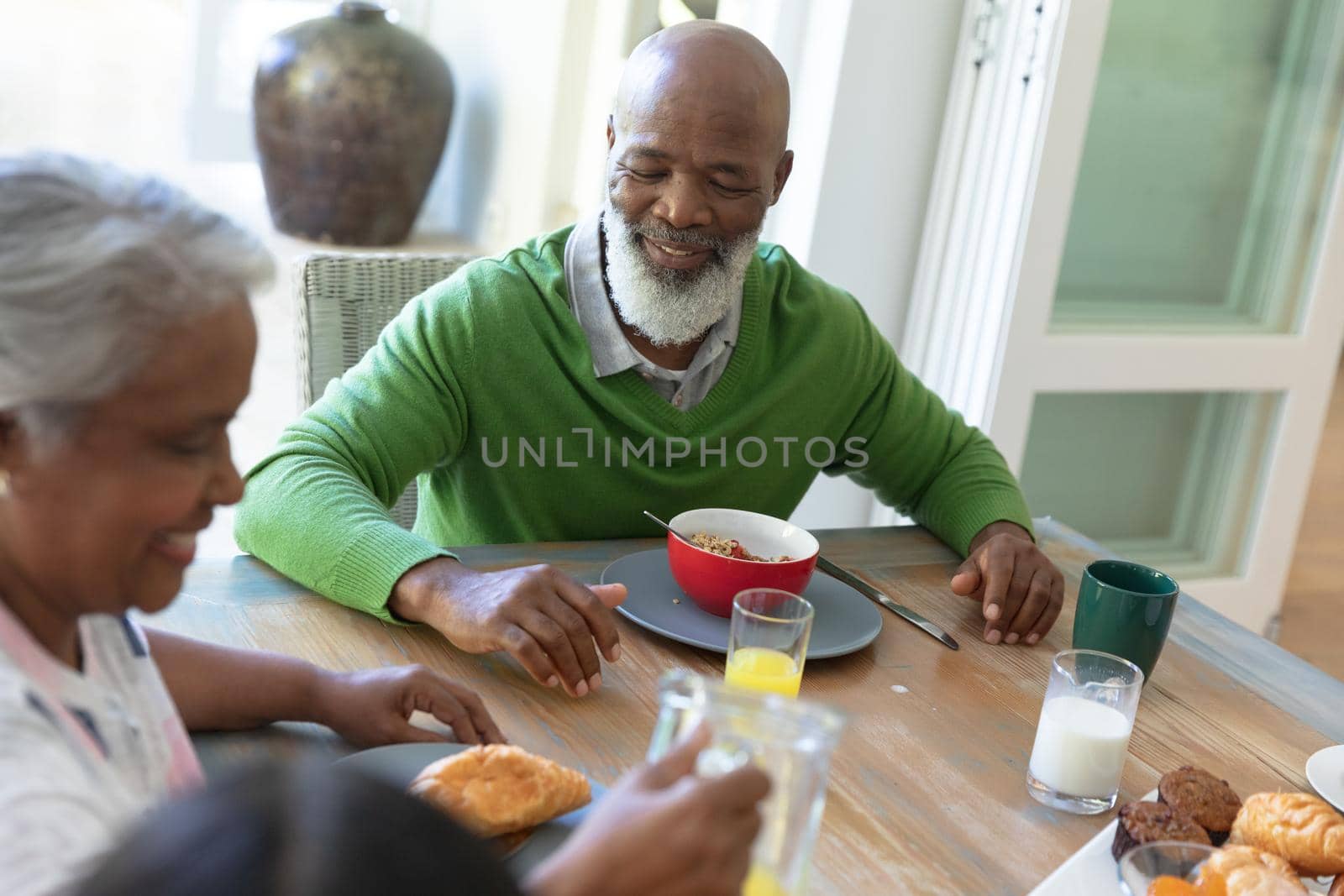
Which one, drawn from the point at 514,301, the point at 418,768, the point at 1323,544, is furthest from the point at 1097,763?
the point at 1323,544

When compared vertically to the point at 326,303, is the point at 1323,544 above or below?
below

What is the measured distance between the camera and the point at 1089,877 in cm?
96

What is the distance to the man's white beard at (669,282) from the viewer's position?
1.67 metres

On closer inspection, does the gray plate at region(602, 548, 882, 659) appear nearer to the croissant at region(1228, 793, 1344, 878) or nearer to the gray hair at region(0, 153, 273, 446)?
the croissant at region(1228, 793, 1344, 878)

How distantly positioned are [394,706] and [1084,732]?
1.81ft

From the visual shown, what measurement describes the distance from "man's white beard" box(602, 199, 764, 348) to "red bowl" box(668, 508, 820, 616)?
1.07 feet

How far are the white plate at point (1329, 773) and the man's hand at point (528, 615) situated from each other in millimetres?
614

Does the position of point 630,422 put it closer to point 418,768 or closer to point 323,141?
point 418,768

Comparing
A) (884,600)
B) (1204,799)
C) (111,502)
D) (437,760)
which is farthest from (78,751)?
(884,600)

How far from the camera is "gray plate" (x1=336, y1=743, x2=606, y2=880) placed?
887 mm

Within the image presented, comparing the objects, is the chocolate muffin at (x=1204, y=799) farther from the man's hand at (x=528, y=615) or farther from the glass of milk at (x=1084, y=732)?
the man's hand at (x=528, y=615)

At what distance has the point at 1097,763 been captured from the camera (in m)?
1.08

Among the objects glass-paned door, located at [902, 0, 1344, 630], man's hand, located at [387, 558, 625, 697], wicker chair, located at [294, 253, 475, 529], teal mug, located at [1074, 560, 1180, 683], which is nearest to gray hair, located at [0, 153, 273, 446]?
man's hand, located at [387, 558, 625, 697]

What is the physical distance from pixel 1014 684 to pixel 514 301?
2.47ft
